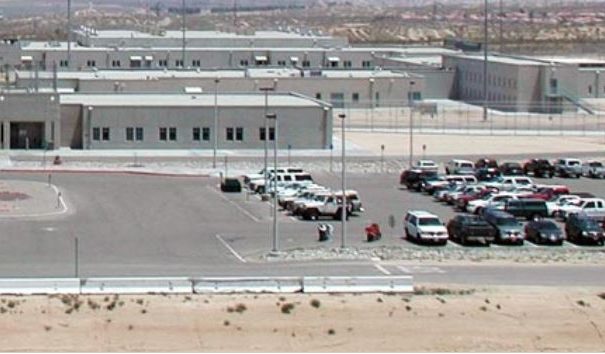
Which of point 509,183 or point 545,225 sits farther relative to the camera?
point 509,183

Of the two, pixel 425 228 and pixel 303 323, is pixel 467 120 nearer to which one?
pixel 425 228

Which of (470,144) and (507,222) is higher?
(507,222)

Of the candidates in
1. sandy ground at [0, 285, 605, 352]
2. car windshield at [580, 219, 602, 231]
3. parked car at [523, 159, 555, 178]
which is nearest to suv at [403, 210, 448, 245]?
car windshield at [580, 219, 602, 231]

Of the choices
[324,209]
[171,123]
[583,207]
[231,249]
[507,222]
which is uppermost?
[171,123]

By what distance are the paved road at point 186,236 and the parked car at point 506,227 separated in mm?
2337

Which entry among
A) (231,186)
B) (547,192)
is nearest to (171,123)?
(231,186)

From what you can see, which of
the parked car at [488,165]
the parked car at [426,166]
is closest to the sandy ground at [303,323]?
the parked car at [426,166]

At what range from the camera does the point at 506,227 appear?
41.9 meters

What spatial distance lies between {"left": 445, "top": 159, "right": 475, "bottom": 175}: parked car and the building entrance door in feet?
53.8

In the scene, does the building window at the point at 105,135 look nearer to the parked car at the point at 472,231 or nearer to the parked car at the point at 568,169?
the parked car at the point at 568,169

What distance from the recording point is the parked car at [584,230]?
41844 mm

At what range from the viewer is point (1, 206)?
48062mm

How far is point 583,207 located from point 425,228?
7.44m

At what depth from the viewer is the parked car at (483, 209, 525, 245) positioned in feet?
136
